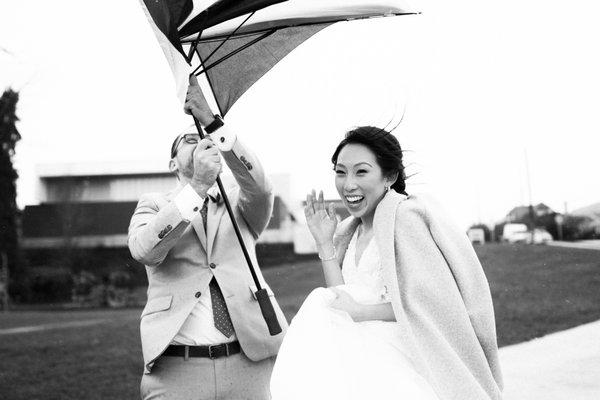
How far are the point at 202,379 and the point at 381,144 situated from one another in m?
1.38

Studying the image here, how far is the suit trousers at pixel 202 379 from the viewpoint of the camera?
3.23 meters

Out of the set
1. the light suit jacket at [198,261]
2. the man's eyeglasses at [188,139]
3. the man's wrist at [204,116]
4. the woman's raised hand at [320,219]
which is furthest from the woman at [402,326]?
the man's eyeglasses at [188,139]

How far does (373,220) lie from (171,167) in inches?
46.6

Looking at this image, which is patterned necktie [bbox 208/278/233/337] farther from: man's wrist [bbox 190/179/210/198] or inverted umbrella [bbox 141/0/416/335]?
man's wrist [bbox 190/179/210/198]

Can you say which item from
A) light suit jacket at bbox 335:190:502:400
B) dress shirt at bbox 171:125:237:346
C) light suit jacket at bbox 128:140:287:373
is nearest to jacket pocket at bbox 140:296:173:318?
light suit jacket at bbox 128:140:287:373

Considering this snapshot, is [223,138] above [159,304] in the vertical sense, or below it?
above

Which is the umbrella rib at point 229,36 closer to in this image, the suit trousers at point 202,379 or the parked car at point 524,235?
the suit trousers at point 202,379

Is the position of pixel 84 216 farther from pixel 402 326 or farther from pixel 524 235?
pixel 402 326

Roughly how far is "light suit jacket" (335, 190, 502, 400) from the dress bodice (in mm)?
157

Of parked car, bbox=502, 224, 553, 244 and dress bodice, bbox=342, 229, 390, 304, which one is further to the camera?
parked car, bbox=502, 224, 553, 244

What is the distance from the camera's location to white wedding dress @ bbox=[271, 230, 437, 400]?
8.64ft

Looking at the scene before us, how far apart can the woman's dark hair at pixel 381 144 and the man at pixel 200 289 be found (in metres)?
0.57

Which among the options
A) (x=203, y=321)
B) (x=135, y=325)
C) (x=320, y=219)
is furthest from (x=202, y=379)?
(x=135, y=325)

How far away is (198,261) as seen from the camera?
340cm
